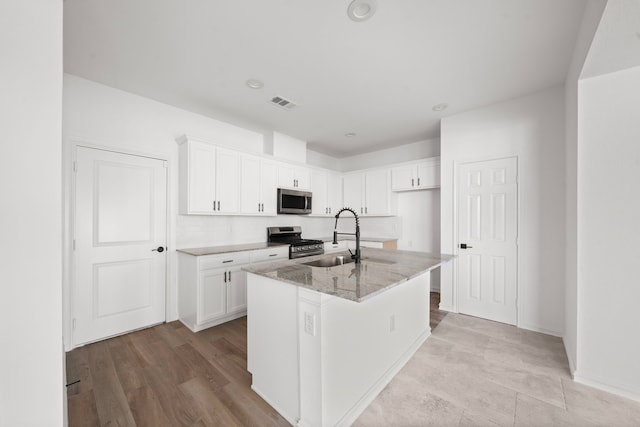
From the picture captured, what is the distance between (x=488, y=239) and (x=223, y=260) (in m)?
3.40

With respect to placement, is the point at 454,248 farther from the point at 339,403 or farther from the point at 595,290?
the point at 339,403

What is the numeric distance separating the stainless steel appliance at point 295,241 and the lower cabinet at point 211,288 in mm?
692

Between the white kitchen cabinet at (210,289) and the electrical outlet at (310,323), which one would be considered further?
the white kitchen cabinet at (210,289)

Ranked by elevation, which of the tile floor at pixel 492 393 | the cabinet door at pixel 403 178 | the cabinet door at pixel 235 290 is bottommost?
the tile floor at pixel 492 393

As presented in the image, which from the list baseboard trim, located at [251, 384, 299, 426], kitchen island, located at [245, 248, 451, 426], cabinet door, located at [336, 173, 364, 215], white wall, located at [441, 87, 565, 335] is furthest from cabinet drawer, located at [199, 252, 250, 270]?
white wall, located at [441, 87, 565, 335]

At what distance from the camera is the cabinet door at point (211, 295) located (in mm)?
2949

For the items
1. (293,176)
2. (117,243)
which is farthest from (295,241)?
(117,243)

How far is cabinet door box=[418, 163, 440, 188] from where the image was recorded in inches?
164

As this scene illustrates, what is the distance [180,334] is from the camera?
2.88 metres

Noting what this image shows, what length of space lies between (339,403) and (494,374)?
149cm

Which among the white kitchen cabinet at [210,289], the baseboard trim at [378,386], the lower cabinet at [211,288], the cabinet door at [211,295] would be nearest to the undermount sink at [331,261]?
the baseboard trim at [378,386]

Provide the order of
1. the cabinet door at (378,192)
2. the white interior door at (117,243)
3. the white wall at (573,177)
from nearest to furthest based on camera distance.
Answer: the white wall at (573,177) → the white interior door at (117,243) → the cabinet door at (378,192)

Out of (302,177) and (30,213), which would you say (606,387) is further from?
(302,177)

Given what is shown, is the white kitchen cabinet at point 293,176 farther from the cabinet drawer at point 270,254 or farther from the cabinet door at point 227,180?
the cabinet drawer at point 270,254
